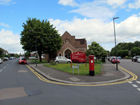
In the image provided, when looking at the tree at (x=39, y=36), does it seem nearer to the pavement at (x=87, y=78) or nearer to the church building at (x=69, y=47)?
the church building at (x=69, y=47)

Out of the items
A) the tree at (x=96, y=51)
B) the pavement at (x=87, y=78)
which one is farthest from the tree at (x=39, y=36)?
the pavement at (x=87, y=78)

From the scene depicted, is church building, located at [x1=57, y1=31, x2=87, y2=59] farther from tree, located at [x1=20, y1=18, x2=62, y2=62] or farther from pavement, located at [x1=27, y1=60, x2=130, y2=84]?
pavement, located at [x1=27, y1=60, x2=130, y2=84]

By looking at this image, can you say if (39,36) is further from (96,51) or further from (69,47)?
(69,47)

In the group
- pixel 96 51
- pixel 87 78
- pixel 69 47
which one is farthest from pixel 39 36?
pixel 87 78

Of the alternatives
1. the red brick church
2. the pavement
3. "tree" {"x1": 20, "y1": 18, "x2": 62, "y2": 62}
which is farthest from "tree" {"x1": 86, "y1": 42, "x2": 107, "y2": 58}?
the pavement

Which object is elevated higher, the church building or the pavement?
the church building

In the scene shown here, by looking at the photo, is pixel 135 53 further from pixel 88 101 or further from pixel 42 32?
pixel 88 101

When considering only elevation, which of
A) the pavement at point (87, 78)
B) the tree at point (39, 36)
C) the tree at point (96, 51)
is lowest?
the pavement at point (87, 78)

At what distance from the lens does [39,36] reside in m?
29.5

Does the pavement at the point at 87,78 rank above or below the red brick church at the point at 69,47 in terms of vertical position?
below

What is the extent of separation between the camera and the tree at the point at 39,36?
2984 cm

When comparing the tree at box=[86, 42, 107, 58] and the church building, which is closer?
the tree at box=[86, 42, 107, 58]

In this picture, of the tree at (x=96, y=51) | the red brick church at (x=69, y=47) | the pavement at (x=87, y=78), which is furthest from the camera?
the red brick church at (x=69, y=47)

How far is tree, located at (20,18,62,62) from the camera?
29844mm
